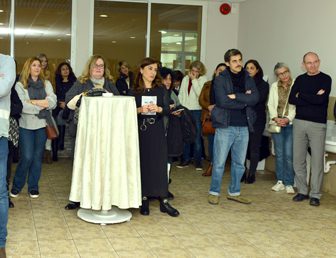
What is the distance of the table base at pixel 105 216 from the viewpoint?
15.9 feet

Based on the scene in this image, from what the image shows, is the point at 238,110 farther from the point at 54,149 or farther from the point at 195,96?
the point at 54,149

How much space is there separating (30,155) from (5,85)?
6.80 feet

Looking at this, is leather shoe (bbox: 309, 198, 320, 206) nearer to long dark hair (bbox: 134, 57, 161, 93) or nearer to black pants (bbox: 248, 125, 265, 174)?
black pants (bbox: 248, 125, 265, 174)

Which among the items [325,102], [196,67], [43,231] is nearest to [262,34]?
[196,67]

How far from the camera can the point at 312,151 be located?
5910 mm

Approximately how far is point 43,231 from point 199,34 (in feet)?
19.1

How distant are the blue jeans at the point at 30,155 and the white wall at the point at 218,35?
457 cm

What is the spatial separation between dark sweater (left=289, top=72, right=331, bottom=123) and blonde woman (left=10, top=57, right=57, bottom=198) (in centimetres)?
271

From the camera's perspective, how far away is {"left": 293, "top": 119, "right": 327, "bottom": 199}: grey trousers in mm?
5840

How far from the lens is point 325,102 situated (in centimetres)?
579

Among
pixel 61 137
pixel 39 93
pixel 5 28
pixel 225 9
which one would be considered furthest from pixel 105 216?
pixel 225 9

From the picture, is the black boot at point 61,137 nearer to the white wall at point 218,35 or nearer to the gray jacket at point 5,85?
the white wall at point 218,35

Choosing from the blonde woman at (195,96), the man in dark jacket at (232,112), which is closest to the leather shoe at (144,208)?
the man in dark jacket at (232,112)

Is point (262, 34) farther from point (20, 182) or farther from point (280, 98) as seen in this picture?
point (20, 182)
